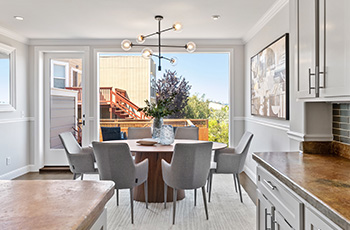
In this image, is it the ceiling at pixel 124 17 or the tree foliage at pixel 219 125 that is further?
the tree foliage at pixel 219 125

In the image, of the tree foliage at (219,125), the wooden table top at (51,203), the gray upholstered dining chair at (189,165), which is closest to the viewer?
the wooden table top at (51,203)

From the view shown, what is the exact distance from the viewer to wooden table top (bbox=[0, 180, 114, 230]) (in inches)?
33.3

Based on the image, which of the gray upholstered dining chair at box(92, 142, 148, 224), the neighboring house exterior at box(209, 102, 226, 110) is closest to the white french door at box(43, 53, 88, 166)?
the neighboring house exterior at box(209, 102, 226, 110)

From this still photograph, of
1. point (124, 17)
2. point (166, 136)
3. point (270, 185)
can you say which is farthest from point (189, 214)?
point (124, 17)

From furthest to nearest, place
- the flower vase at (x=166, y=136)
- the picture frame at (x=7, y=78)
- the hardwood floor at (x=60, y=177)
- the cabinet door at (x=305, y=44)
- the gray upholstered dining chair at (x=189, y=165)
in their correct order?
the picture frame at (x=7, y=78), the hardwood floor at (x=60, y=177), the flower vase at (x=166, y=136), the gray upholstered dining chair at (x=189, y=165), the cabinet door at (x=305, y=44)

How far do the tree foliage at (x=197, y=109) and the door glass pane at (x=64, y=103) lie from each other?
2126 millimetres

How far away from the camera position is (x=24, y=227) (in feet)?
2.64

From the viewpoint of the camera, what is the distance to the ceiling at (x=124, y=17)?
335 centimetres

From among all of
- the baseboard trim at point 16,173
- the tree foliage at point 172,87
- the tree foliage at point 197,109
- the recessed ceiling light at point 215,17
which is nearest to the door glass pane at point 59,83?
the baseboard trim at point 16,173

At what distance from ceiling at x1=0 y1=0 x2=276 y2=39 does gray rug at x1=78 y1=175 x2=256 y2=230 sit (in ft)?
8.05

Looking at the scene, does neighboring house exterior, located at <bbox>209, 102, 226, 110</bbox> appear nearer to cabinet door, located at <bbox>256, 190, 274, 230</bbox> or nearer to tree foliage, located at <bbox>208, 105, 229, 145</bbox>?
tree foliage, located at <bbox>208, 105, 229, 145</bbox>

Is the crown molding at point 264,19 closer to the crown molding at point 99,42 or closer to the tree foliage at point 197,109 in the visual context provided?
the crown molding at point 99,42

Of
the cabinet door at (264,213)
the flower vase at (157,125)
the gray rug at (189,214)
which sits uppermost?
the flower vase at (157,125)

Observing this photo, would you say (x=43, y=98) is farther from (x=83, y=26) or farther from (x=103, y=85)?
(x=83, y=26)
